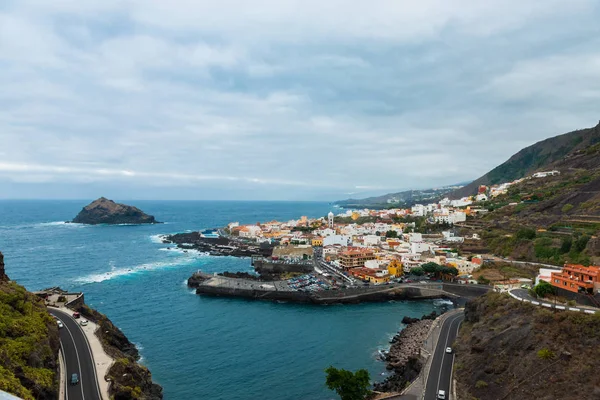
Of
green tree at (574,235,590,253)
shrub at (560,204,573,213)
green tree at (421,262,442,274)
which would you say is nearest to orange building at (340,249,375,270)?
green tree at (421,262,442,274)

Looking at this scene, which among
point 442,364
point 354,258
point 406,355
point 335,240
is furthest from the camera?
point 335,240

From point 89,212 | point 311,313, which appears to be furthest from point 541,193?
point 89,212

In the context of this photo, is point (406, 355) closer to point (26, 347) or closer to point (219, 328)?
point (219, 328)

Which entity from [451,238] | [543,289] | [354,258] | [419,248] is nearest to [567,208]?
[451,238]

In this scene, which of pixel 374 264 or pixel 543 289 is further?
pixel 374 264

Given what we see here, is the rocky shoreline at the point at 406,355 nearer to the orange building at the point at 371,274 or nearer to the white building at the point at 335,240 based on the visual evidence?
the orange building at the point at 371,274

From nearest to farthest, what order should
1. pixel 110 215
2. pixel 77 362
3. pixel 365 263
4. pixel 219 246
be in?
1. pixel 77 362
2. pixel 365 263
3. pixel 219 246
4. pixel 110 215

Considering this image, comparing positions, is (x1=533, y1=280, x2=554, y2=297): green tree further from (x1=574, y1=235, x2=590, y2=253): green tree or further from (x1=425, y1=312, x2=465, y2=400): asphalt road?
(x1=574, y1=235, x2=590, y2=253): green tree
